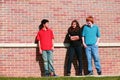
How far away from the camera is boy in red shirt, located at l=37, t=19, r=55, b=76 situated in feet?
48.2

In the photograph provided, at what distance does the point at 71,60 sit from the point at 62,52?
451 mm

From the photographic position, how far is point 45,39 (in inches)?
581

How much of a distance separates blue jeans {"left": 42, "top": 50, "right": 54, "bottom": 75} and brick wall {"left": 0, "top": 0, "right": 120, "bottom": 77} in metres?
0.36

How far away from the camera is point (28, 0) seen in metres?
15.1

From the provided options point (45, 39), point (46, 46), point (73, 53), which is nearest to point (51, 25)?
point (45, 39)

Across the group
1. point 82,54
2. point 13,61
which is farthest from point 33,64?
point 82,54

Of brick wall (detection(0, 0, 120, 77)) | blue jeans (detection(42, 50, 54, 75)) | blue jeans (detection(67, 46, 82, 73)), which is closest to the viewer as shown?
blue jeans (detection(42, 50, 54, 75))

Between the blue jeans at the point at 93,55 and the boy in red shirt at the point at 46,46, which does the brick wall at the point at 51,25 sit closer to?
the boy in red shirt at the point at 46,46

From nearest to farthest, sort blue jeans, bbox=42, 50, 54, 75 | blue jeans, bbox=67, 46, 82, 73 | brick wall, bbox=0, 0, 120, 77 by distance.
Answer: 1. blue jeans, bbox=42, 50, 54, 75
2. blue jeans, bbox=67, 46, 82, 73
3. brick wall, bbox=0, 0, 120, 77

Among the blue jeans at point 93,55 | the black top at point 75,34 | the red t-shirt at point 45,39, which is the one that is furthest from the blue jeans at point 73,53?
the red t-shirt at point 45,39

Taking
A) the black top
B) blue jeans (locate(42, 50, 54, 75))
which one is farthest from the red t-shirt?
the black top

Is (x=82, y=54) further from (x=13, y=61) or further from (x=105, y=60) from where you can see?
(x=13, y=61)

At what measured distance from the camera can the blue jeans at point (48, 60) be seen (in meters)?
14.7

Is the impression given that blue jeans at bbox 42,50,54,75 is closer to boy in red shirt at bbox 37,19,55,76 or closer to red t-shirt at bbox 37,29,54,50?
boy in red shirt at bbox 37,19,55,76
